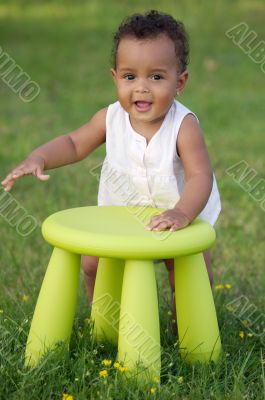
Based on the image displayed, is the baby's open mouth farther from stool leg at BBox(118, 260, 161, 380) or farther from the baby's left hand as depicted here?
stool leg at BBox(118, 260, 161, 380)

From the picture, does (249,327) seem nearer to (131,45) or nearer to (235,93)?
(131,45)

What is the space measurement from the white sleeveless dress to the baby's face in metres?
0.08

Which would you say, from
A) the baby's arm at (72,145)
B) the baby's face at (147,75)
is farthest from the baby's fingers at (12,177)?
the baby's face at (147,75)

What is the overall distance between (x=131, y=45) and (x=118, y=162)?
0.39 m

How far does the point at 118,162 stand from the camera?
235cm

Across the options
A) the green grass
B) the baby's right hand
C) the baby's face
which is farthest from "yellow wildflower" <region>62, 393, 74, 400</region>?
the baby's face

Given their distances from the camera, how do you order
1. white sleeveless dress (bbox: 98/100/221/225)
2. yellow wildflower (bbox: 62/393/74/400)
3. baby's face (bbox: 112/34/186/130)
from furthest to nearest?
white sleeveless dress (bbox: 98/100/221/225)
baby's face (bbox: 112/34/186/130)
yellow wildflower (bbox: 62/393/74/400)

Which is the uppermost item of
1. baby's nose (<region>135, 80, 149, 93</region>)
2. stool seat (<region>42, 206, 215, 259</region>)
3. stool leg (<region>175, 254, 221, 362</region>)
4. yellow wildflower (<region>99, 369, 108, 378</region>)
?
baby's nose (<region>135, 80, 149, 93</region>)

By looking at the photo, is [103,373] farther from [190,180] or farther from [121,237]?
[190,180]

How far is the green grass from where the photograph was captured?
208cm

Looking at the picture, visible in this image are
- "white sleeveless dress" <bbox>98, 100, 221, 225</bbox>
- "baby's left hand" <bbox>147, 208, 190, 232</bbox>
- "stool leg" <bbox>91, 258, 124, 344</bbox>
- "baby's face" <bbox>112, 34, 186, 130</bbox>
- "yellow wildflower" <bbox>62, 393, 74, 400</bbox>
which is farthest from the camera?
"stool leg" <bbox>91, 258, 124, 344</bbox>

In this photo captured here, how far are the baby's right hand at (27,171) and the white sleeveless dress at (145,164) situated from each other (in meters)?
0.25

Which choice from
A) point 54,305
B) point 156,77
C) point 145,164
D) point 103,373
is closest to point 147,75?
point 156,77

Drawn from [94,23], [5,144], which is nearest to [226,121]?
[5,144]
